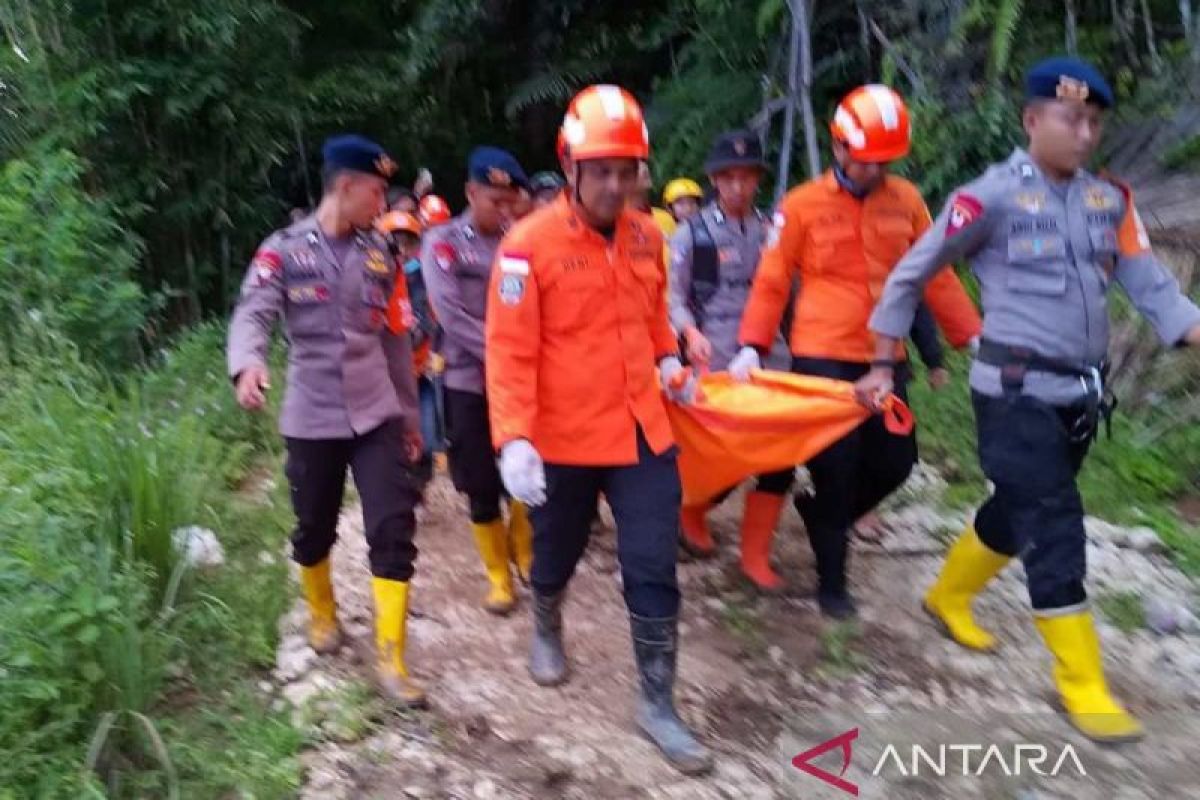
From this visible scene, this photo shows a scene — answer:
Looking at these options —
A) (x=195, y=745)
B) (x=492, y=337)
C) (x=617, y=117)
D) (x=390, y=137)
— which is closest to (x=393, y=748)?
(x=195, y=745)

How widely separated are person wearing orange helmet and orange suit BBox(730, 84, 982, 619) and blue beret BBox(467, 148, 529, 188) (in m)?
1.05

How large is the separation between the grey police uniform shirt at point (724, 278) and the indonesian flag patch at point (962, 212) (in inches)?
55.8

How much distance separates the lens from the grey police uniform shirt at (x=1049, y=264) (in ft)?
12.2

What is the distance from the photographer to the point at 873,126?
13.9ft

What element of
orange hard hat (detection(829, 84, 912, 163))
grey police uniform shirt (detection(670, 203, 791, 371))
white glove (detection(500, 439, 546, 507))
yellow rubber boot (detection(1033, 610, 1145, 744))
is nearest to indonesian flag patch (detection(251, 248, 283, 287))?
white glove (detection(500, 439, 546, 507))

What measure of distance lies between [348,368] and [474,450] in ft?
2.95

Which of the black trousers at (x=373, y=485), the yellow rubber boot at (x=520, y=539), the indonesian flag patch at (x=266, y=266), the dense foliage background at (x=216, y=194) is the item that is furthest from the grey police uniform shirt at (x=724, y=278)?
the dense foliage background at (x=216, y=194)

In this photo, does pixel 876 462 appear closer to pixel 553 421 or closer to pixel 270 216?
pixel 553 421

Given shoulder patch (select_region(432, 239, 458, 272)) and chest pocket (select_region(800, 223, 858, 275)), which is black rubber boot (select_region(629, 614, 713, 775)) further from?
shoulder patch (select_region(432, 239, 458, 272))

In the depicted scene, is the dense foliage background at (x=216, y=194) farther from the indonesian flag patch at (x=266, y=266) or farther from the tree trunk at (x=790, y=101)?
the indonesian flag patch at (x=266, y=266)

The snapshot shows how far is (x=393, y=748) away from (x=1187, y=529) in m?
4.09

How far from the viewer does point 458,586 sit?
5.12m

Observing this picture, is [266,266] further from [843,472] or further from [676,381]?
[843,472]

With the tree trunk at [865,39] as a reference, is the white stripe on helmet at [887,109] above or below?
below
